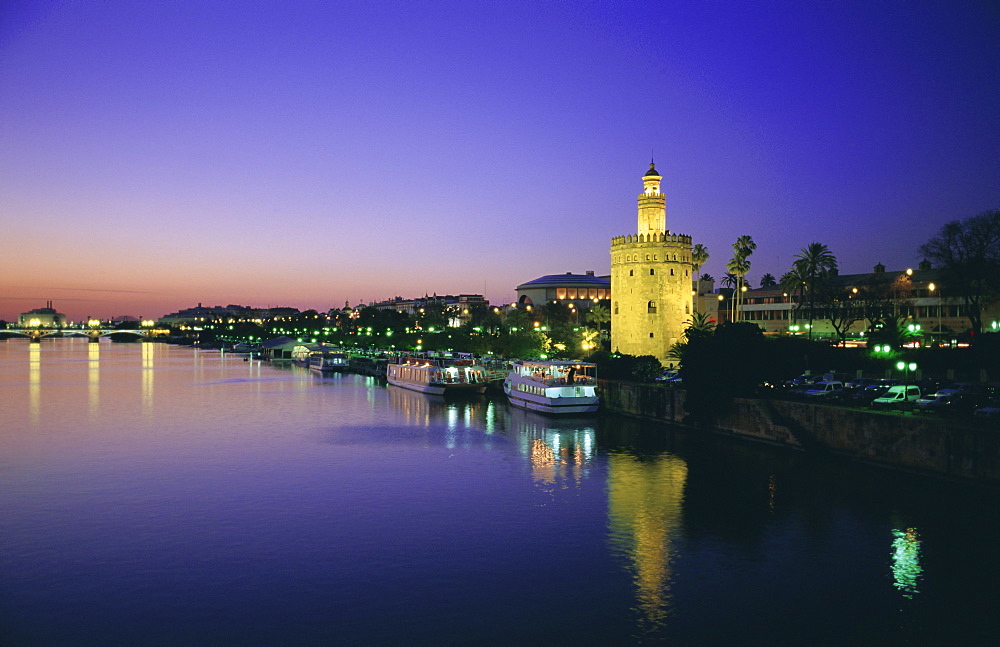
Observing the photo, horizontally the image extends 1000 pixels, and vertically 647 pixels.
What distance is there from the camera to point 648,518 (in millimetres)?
28219

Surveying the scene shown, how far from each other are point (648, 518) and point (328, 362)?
9610 cm

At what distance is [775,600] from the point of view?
20484 millimetres

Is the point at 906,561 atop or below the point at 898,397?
below

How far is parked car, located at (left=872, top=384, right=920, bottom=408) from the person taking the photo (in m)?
36.9

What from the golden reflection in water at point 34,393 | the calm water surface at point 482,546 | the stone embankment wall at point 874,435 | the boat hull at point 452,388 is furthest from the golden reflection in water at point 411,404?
the golden reflection in water at point 34,393

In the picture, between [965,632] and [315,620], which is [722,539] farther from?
[315,620]

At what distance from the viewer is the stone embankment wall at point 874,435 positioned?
92.5ft

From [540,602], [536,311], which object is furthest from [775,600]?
[536,311]

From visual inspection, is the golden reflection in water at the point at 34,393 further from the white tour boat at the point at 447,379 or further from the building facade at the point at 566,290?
the building facade at the point at 566,290

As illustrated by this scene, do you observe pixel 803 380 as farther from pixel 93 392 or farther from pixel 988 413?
pixel 93 392

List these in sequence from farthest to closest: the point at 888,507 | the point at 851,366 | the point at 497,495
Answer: the point at 851,366, the point at 497,495, the point at 888,507

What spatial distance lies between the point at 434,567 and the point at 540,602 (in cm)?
394

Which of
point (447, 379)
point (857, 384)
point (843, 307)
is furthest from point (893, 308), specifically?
point (447, 379)

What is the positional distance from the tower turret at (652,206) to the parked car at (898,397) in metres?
35.8
